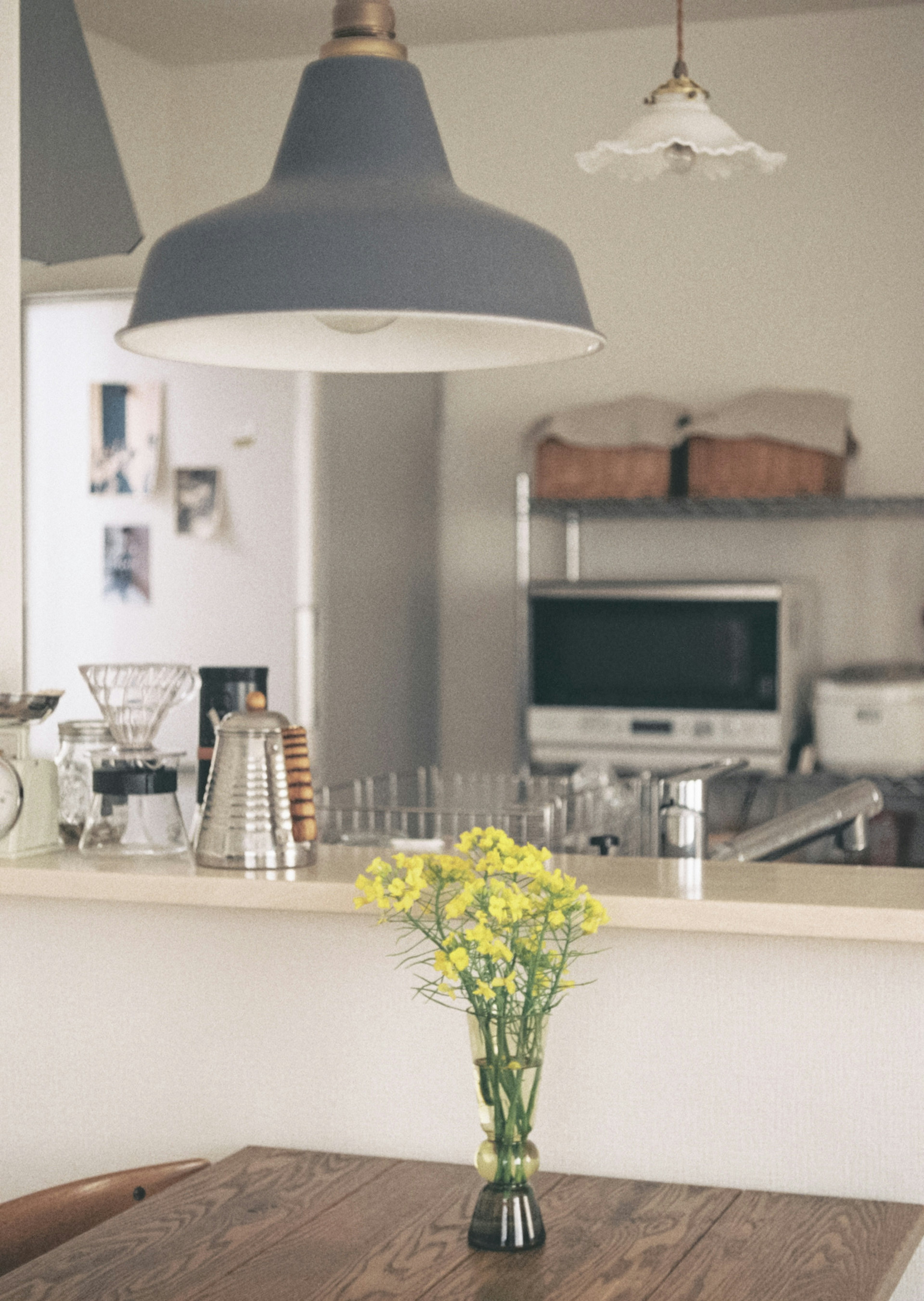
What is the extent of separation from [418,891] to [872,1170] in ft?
1.95

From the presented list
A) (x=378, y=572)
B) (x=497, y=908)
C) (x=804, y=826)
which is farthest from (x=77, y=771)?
(x=378, y=572)

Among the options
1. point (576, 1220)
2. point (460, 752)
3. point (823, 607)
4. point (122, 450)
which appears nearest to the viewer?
point (576, 1220)

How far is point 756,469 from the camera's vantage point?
3.67 m

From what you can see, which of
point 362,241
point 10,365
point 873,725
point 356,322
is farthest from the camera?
point 873,725

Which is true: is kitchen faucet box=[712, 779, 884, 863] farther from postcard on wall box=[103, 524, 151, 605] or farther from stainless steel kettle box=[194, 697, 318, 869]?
postcard on wall box=[103, 524, 151, 605]

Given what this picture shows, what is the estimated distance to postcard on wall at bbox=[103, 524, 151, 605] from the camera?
374 centimetres

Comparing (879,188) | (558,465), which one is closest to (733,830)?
(558,465)

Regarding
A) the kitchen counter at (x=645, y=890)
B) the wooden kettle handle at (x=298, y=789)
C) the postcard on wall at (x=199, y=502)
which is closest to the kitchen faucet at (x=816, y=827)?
the kitchen counter at (x=645, y=890)

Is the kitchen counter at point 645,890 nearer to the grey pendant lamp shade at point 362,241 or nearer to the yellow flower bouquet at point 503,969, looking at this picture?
the yellow flower bouquet at point 503,969

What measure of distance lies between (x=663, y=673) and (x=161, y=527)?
1.19 m

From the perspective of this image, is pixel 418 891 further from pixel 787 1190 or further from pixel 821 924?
pixel 787 1190

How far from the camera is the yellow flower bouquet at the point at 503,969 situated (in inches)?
50.9

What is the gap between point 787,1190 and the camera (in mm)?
1606

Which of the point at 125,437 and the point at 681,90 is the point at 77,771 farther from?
the point at 125,437
